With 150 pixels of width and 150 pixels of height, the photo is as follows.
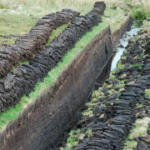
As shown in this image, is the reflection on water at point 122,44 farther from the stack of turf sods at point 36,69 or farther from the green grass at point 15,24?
the green grass at point 15,24

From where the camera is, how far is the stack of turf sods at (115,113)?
9.31 meters

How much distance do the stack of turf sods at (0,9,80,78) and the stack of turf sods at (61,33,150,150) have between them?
330cm

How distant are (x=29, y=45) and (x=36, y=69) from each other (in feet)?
6.02

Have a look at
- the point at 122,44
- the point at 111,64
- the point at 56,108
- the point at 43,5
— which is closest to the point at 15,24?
the point at 111,64

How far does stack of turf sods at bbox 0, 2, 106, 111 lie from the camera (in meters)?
9.57

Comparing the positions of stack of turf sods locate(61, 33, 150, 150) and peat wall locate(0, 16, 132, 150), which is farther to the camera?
stack of turf sods locate(61, 33, 150, 150)

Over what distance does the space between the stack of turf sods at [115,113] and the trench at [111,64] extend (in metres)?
0.56

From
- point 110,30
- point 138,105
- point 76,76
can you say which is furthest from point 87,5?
point 138,105

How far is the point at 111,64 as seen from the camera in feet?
A: 64.8

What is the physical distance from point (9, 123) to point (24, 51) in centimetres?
442

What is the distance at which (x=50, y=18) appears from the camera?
17.4 metres

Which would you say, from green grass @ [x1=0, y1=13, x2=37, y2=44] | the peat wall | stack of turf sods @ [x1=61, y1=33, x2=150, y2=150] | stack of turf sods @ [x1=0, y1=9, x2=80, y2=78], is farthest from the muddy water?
green grass @ [x1=0, y1=13, x2=37, y2=44]

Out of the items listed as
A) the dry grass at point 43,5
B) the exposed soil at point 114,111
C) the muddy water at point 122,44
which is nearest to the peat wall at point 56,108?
the exposed soil at point 114,111

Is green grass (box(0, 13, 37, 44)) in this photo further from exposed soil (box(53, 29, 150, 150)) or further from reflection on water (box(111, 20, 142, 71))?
reflection on water (box(111, 20, 142, 71))
